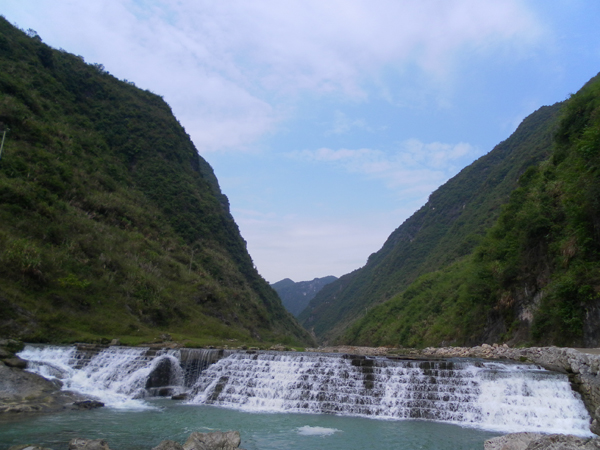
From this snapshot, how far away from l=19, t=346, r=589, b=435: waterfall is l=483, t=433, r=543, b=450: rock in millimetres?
3392

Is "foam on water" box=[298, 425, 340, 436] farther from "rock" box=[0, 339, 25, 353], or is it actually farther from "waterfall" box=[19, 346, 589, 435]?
"rock" box=[0, 339, 25, 353]

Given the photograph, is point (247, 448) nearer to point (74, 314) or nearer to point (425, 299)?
point (74, 314)

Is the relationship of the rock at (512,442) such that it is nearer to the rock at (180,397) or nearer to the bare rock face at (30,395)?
the rock at (180,397)

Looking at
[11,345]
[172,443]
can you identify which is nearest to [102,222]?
[11,345]

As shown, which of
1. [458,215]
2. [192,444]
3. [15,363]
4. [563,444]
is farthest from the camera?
[458,215]

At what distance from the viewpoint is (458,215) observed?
91.9 meters

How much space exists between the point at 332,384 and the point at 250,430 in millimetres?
3959

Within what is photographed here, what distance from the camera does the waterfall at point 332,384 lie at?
10195 millimetres

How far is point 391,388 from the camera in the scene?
12.0m

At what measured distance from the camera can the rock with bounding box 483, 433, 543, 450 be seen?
636 centimetres

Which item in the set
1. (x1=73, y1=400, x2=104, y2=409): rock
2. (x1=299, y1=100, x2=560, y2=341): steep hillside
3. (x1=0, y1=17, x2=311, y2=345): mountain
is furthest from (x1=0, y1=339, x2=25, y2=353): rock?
(x1=299, y1=100, x2=560, y2=341): steep hillside

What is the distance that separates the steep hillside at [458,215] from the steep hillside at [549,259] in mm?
33438

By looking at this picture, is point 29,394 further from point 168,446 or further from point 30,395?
point 168,446

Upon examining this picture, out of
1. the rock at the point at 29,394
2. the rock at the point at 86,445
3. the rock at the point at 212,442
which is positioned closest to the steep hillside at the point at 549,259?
the rock at the point at 212,442
